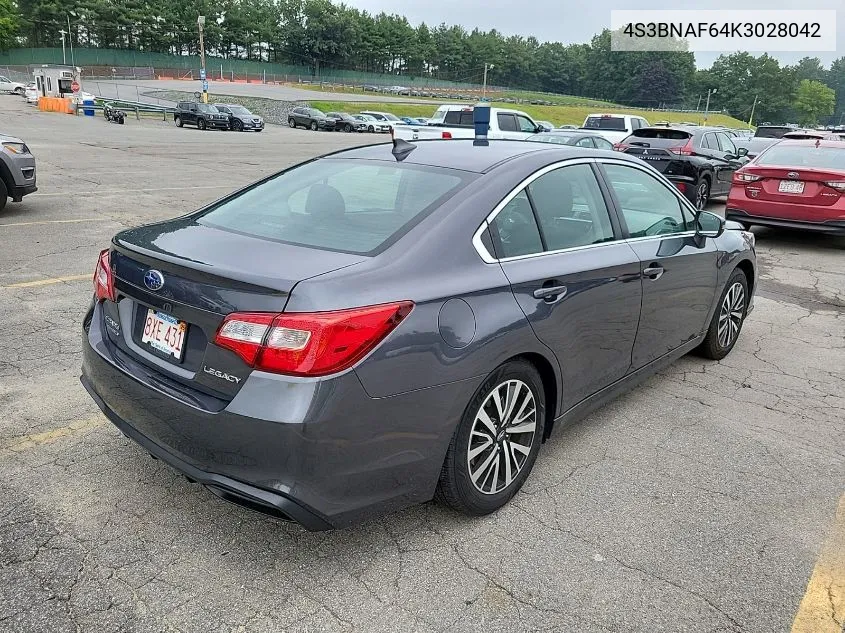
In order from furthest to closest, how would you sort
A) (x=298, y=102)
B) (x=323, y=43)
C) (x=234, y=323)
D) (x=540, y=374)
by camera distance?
(x=323, y=43) → (x=298, y=102) → (x=540, y=374) → (x=234, y=323)

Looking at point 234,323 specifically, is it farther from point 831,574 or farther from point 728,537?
point 831,574

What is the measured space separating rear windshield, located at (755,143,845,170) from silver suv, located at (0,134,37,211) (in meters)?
10.3

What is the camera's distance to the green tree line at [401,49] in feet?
303

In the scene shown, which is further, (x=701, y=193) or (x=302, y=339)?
(x=701, y=193)

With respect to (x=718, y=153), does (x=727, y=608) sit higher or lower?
lower

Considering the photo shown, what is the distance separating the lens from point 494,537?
9.41ft

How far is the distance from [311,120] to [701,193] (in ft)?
111

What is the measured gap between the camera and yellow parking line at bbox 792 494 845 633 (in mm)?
2465

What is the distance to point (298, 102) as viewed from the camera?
58375 mm

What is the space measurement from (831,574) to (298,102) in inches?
2373

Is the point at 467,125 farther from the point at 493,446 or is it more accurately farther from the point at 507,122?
the point at 493,446

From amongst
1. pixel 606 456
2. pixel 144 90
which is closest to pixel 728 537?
pixel 606 456

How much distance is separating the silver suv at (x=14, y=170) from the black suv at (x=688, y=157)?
10388mm

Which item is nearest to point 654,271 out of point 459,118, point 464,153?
point 464,153
